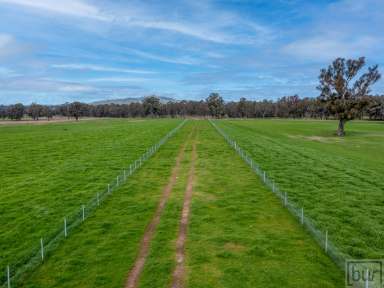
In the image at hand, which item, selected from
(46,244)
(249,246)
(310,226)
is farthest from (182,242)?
(310,226)

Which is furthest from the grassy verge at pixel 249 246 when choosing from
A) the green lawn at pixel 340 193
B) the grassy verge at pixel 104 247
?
the grassy verge at pixel 104 247

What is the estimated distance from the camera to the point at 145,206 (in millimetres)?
21125

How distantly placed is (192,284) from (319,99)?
7813cm

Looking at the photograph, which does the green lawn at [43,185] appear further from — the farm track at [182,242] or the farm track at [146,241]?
the farm track at [182,242]

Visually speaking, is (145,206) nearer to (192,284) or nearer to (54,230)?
(54,230)

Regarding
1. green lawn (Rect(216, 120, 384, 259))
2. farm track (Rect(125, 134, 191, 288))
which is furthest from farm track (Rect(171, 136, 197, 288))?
green lawn (Rect(216, 120, 384, 259))

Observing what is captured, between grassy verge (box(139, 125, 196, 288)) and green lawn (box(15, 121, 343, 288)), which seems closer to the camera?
grassy verge (box(139, 125, 196, 288))

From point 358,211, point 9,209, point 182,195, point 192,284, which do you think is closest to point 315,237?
point 358,211

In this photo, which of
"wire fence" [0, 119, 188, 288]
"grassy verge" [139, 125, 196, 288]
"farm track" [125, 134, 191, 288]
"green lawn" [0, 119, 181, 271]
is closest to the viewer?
"grassy verge" [139, 125, 196, 288]
